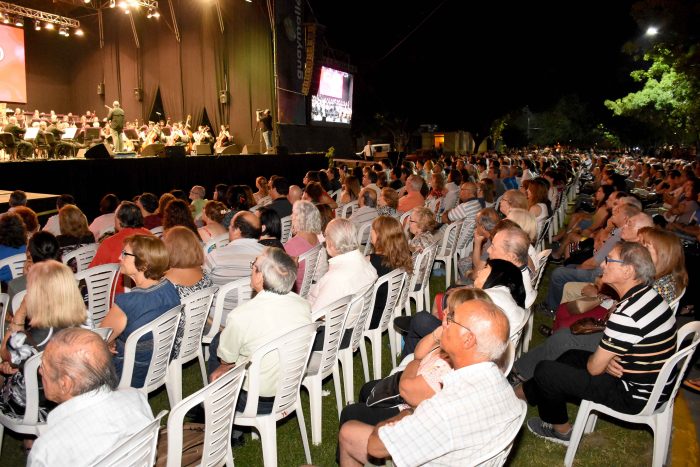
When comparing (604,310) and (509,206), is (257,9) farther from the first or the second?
(604,310)

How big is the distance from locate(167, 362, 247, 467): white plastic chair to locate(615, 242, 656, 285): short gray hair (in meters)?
2.01

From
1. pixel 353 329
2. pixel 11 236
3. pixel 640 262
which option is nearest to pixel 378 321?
pixel 353 329

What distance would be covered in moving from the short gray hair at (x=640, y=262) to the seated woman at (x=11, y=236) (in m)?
4.29

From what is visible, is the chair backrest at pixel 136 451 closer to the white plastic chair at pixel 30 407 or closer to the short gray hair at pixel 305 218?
the white plastic chair at pixel 30 407

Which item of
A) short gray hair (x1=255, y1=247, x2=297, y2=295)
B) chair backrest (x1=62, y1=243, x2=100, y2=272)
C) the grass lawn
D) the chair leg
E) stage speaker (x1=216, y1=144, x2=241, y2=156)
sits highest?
stage speaker (x1=216, y1=144, x2=241, y2=156)

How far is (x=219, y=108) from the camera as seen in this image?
19812mm

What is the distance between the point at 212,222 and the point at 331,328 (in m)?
2.70

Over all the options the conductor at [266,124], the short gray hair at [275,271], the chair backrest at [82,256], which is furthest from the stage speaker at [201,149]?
the short gray hair at [275,271]

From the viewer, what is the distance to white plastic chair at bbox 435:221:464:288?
5.98m

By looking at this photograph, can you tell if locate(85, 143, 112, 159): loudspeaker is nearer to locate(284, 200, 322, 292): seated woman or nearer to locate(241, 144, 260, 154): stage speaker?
locate(241, 144, 260, 154): stage speaker

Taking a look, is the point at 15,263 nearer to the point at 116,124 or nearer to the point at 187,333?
the point at 187,333

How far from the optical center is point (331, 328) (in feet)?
10.3

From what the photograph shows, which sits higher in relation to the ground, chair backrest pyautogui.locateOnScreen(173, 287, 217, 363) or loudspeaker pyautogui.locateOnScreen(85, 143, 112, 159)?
loudspeaker pyautogui.locateOnScreen(85, 143, 112, 159)

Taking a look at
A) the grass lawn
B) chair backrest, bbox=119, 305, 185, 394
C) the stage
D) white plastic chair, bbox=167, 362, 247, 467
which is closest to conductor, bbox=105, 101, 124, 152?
the stage
